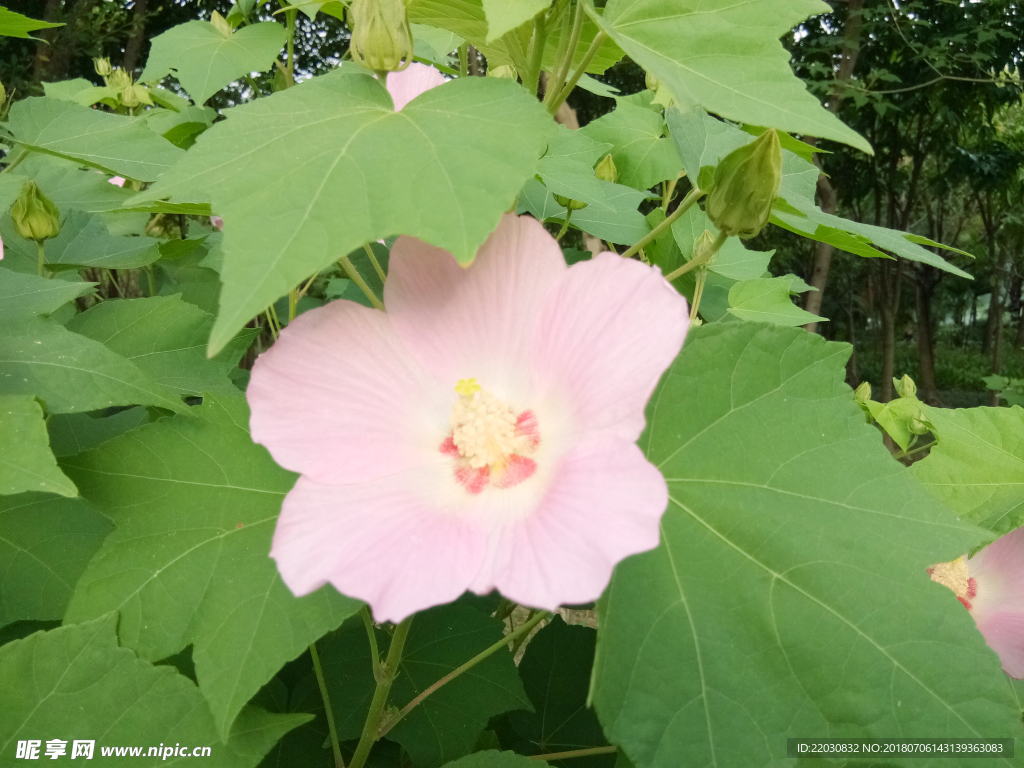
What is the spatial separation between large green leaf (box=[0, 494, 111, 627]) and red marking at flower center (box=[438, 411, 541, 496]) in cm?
42

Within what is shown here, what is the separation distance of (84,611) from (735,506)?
1.97 ft

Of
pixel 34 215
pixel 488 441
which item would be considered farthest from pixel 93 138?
pixel 488 441

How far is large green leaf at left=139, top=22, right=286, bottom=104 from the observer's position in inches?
56.6

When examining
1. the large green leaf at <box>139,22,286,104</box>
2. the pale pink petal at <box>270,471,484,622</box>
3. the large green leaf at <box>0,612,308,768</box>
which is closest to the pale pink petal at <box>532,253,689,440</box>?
the pale pink petal at <box>270,471,484,622</box>

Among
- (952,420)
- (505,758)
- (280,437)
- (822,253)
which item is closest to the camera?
(280,437)

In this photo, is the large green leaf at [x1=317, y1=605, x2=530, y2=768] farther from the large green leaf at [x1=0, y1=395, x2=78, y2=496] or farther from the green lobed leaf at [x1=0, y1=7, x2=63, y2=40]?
the green lobed leaf at [x1=0, y1=7, x2=63, y2=40]

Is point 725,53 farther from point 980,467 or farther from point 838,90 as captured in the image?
point 838,90

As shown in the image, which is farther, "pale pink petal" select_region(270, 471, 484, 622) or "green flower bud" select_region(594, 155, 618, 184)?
"green flower bud" select_region(594, 155, 618, 184)

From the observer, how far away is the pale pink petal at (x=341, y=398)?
577 mm

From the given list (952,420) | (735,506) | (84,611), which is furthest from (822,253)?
(84,611)

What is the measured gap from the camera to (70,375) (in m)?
0.71

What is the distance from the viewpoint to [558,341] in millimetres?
587

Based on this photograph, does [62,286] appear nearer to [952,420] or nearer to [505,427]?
[505,427]

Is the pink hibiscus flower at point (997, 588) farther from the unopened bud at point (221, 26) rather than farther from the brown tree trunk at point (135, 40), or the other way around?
the brown tree trunk at point (135, 40)
